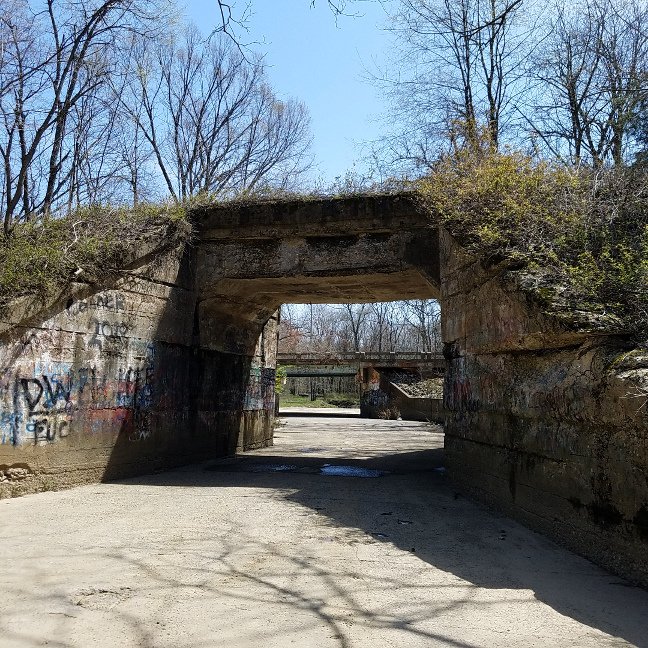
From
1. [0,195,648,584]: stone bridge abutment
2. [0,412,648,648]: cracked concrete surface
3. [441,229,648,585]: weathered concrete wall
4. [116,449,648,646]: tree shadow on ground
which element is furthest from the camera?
[0,195,648,584]: stone bridge abutment

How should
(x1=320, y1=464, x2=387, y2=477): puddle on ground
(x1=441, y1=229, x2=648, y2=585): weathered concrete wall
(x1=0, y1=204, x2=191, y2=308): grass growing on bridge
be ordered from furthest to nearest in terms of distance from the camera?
(x1=320, y1=464, x2=387, y2=477): puddle on ground → (x1=0, y1=204, x2=191, y2=308): grass growing on bridge → (x1=441, y1=229, x2=648, y2=585): weathered concrete wall

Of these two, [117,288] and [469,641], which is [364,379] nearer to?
[117,288]

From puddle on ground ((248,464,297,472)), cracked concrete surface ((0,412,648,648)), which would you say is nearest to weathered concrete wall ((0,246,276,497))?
cracked concrete surface ((0,412,648,648))

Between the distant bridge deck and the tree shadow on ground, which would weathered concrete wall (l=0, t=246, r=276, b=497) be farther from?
the distant bridge deck

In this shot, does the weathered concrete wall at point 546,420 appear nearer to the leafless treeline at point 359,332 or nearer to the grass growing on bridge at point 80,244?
the grass growing on bridge at point 80,244

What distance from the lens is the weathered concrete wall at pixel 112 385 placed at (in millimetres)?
7703

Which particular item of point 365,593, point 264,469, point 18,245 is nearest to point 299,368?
point 264,469

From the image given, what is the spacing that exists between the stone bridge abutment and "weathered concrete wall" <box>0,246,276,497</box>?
0.02 m

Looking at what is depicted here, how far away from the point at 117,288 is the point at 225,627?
248 inches

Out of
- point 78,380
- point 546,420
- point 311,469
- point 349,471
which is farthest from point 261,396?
point 546,420

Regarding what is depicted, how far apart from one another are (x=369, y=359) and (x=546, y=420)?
91.7 feet

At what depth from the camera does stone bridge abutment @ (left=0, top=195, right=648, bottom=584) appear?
17.4ft

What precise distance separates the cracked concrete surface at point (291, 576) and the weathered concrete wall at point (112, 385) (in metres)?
0.70

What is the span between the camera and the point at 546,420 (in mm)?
6141
